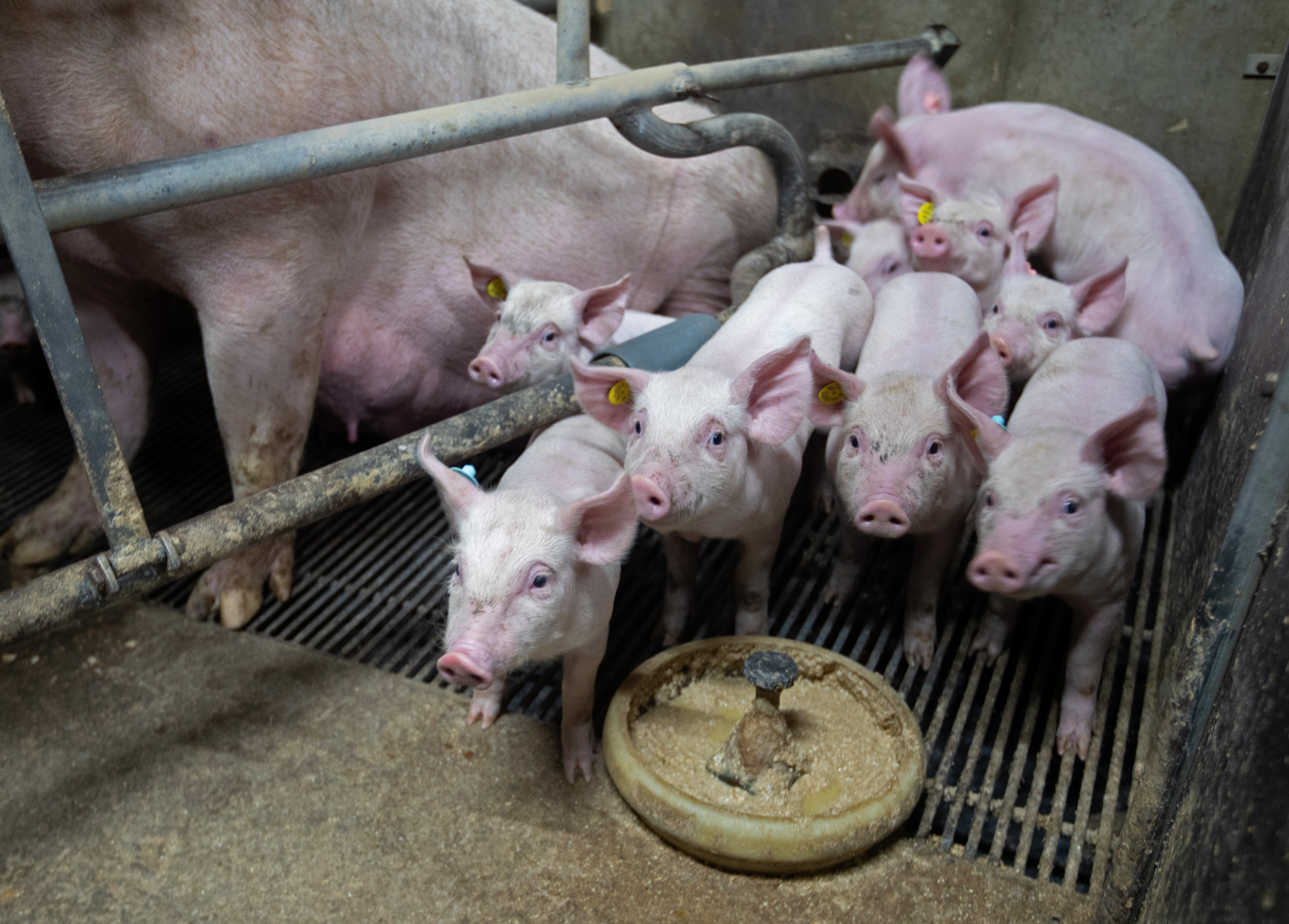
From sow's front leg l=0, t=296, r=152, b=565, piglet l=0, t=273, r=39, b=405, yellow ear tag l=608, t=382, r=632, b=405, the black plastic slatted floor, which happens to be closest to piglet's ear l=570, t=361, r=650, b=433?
yellow ear tag l=608, t=382, r=632, b=405

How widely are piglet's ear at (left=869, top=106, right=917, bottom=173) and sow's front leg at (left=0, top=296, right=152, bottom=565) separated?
2433 millimetres

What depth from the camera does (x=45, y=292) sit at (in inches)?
62.1

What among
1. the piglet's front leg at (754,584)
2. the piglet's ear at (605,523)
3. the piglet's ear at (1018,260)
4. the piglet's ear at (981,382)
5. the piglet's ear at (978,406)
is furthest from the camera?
the piglet's ear at (1018,260)

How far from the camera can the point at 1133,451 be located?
1.88m

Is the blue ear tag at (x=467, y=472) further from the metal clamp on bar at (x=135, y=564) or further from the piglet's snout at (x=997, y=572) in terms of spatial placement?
the piglet's snout at (x=997, y=572)

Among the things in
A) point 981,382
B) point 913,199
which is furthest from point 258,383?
point 913,199

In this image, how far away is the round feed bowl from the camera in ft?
5.78

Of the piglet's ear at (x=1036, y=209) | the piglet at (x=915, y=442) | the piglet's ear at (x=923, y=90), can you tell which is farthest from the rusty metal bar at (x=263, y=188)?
the piglet's ear at (x=923, y=90)

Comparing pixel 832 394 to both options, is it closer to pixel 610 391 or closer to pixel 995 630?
pixel 610 391

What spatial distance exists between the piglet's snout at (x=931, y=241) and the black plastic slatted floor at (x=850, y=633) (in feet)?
2.81

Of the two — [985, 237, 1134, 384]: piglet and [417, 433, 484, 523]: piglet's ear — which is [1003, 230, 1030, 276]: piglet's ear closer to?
[985, 237, 1134, 384]: piglet

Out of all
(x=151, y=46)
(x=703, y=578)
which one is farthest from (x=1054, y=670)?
(x=151, y=46)

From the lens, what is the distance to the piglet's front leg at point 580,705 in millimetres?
2049

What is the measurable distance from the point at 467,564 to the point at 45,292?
82 centimetres
